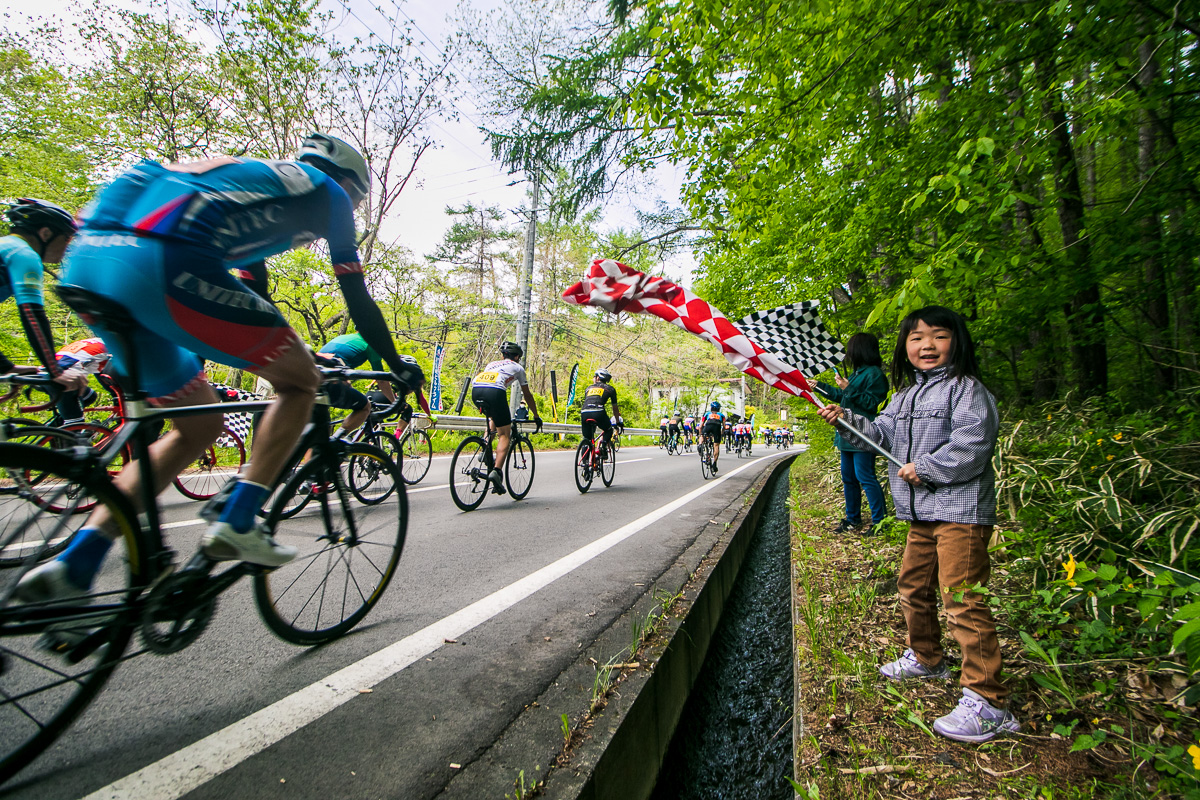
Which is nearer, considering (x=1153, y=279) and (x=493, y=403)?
(x=1153, y=279)

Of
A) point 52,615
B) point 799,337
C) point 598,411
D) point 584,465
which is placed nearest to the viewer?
point 52,615

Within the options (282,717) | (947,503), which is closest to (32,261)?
(282,717)

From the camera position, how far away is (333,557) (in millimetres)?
2424

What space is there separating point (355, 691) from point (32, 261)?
328 cm

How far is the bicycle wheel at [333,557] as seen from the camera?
2131mm

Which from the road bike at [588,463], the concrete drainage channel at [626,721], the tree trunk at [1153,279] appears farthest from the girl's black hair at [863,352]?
the road bike at [588,463]

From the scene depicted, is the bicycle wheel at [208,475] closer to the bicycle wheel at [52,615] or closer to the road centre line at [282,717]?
the road centre line at [282,717]

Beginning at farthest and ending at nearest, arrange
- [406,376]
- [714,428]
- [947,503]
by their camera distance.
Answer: [714,428], [406,376], [947,503]

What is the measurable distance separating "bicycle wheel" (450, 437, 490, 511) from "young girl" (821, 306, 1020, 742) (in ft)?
13.3

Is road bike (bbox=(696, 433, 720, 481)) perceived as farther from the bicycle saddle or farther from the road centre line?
the bicycle saddle

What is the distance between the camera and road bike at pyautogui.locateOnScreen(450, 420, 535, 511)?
5434 millimetres

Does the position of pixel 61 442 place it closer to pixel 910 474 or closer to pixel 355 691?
pixel 355 691

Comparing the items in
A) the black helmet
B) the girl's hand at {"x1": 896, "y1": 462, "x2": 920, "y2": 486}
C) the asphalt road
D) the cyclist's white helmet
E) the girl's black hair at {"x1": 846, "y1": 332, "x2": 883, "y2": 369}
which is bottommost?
the asphalt road

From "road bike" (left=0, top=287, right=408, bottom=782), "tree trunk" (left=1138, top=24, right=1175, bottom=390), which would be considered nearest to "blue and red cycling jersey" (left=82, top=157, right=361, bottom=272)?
"road bike" (left=0, top=287, right=408, bottom=782)
